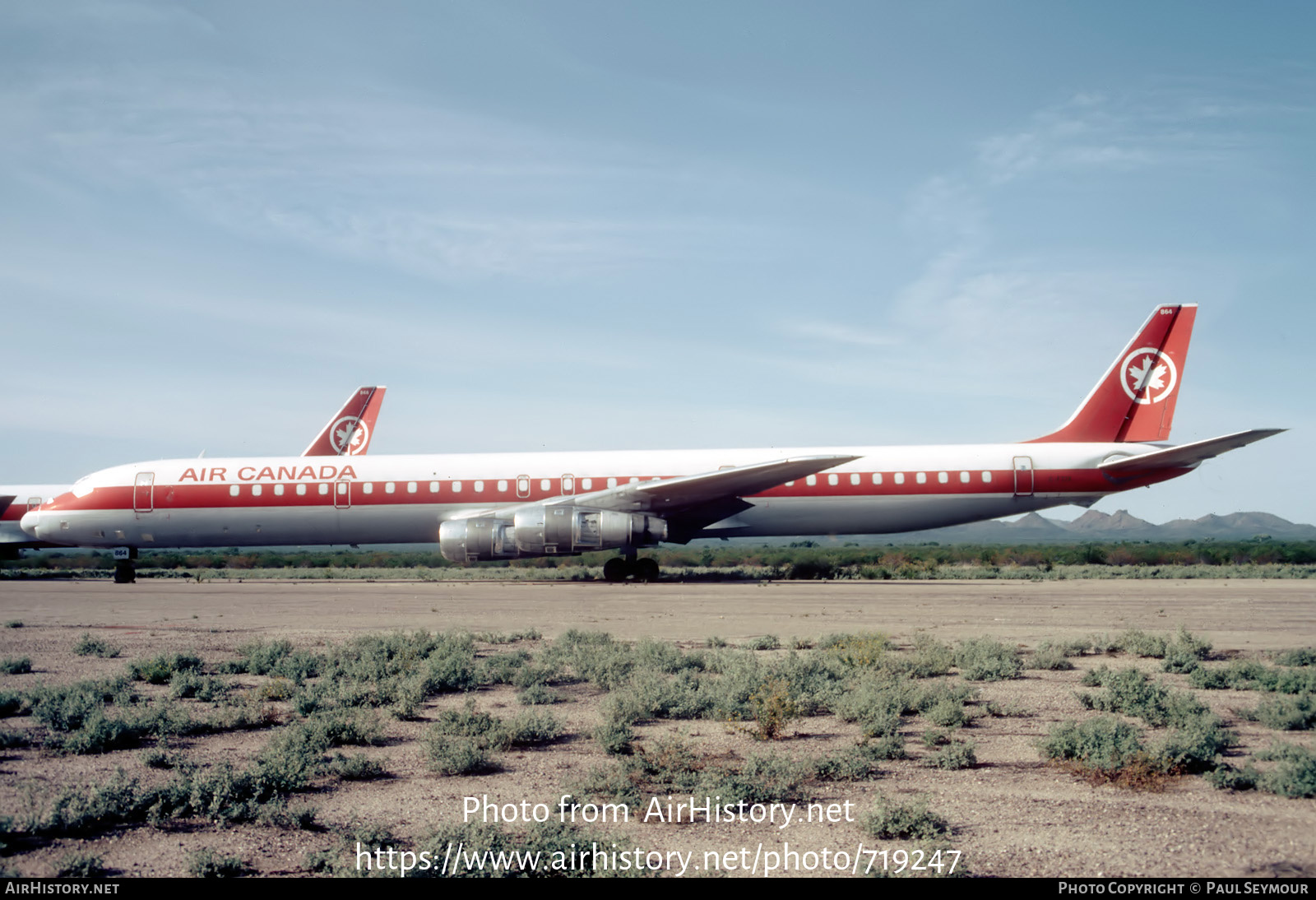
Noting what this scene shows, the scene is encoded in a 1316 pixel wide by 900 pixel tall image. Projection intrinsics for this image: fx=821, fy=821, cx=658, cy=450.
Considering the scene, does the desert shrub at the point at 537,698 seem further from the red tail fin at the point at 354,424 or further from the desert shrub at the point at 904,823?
the red tail fin at the point at 354,424

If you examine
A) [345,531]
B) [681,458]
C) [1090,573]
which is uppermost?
[681,458]

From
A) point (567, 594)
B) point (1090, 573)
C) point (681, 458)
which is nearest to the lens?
point (567, 594)

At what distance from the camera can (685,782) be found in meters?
5.00

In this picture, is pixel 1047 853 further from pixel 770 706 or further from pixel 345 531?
pixel 345 531

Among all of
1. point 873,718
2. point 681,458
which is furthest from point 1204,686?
point 681,458

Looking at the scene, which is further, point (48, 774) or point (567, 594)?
point (567, 594)

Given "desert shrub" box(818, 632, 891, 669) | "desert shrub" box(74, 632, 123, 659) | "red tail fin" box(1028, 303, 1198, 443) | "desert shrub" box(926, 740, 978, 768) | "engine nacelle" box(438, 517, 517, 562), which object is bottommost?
"desert shrub" box(926, 740, 978, 768)

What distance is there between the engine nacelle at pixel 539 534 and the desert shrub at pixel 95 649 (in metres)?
10.5

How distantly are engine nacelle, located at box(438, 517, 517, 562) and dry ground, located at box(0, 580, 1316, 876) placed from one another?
20.4ft

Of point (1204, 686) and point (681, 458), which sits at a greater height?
point (681, 458)

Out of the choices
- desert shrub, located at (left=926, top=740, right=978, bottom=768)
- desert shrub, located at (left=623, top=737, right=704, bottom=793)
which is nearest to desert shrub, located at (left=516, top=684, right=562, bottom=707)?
desert shrub, located at (left=623, top=737, right=704, bottom=793)

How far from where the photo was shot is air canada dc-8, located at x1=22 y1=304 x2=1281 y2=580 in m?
22.7

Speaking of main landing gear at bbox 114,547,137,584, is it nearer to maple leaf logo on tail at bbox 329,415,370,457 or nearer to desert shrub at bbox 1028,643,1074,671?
maple leaf logo on tail at bbox 329,415,370,457
